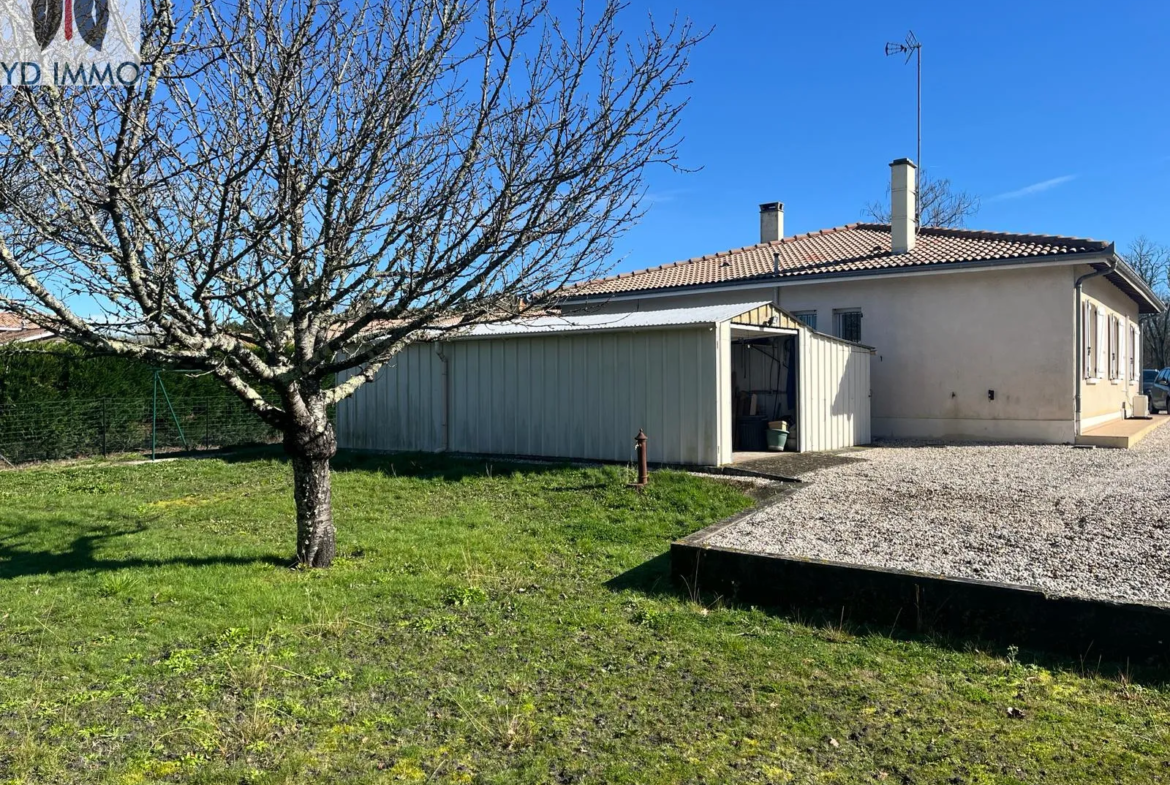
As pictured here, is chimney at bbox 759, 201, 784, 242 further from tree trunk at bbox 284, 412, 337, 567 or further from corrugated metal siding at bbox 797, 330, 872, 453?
tree trunk at bbox 284, 412, 337, 567

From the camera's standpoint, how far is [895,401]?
52.5ft

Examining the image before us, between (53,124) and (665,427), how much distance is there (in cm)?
806

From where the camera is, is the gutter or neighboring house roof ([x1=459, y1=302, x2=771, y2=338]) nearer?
neighboring house roof ([x1=459, y1=302, x2=771, y2=338])

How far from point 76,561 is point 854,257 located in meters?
15.3

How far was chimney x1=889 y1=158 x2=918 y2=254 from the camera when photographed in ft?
54.1

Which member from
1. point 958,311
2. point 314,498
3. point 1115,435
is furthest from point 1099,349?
point 314,498

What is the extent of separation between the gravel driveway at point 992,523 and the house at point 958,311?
3.36 m

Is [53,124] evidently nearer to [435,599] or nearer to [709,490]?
[435,599]

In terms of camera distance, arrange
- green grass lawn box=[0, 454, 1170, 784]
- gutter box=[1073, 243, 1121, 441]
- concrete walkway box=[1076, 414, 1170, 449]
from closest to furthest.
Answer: green grass lawn box=[0, 454, 1170, 784], concrete walkway box=[1076, 414, 1170, 449], gutter box=[1073, 243, 1121, 441]

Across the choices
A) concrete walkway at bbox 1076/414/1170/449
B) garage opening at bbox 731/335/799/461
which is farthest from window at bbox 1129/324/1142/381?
garage opening at bbox 731/335/799/461

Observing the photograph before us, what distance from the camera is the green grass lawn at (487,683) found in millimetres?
3254

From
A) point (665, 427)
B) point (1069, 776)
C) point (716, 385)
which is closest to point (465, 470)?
point (665, 427)

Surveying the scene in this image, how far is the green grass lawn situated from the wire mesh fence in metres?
7.39

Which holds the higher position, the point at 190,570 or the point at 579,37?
the point at 579,37
